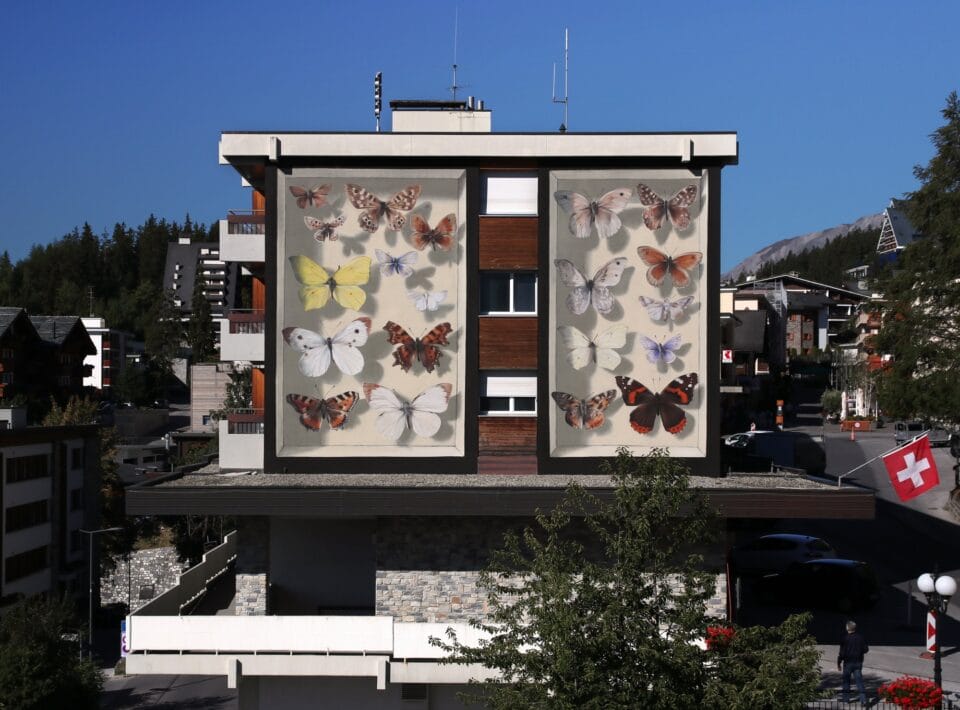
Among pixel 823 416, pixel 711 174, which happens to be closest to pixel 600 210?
pixel 711 174

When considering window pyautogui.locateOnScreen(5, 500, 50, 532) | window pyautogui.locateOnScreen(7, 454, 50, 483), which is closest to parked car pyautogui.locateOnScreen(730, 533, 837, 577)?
window pyautogui.locateOnScreen(5, 500, 50, 532)

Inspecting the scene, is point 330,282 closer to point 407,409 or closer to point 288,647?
point 407,409

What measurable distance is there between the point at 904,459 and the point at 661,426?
5.92 metres

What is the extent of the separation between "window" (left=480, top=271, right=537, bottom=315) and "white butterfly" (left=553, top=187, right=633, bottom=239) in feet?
5.64

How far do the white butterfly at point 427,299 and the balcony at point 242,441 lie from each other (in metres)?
4.96

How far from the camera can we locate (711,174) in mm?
28234

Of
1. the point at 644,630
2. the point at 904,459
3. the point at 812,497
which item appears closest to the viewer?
the point at 644,630

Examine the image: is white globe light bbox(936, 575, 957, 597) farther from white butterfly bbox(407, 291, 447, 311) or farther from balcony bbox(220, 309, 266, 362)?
balcony bbox(220, 309, 266, 362)

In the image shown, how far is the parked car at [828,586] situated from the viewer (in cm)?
3206

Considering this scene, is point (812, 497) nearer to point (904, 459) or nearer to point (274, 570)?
point (904, 459)

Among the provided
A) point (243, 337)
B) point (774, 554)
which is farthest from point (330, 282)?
point (774, 554)

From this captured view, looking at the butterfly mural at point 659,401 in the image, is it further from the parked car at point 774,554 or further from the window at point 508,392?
the parked car at point 774,554

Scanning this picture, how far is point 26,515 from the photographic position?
56.2 meters

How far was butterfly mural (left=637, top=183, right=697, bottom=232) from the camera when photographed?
28203 mm
